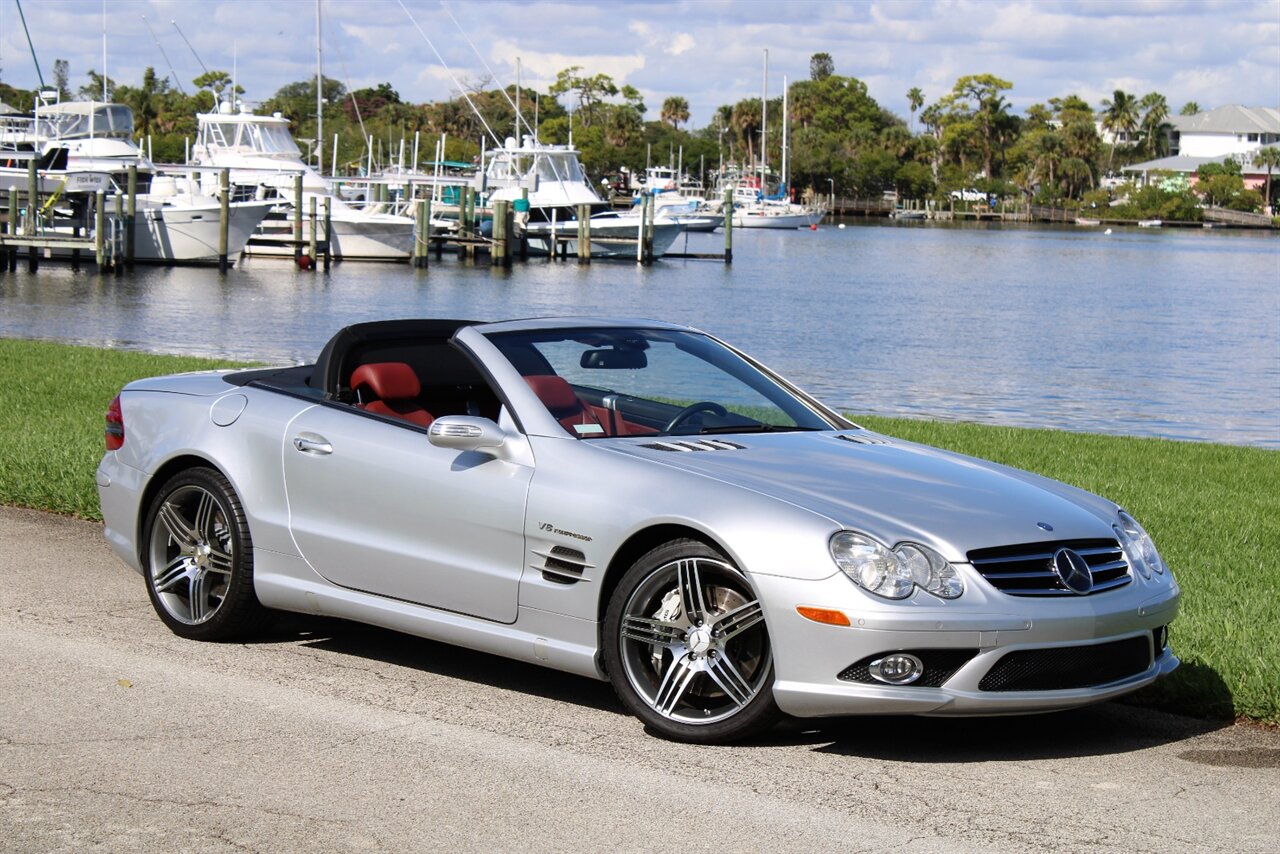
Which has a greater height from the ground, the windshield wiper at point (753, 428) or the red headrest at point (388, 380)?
the red headrest at point (388, 380)

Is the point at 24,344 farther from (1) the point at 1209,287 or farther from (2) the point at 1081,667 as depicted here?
(1) the point at 1209,287

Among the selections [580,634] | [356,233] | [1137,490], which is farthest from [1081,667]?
[356,233]

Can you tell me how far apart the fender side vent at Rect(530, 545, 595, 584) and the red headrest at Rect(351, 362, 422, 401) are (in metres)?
1.35

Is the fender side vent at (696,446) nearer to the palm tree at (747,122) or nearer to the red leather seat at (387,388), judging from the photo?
the red leather seat at (387,388)

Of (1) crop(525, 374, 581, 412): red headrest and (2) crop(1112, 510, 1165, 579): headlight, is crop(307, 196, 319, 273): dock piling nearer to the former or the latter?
(1) crop(525, 374, 581, 412): red headrest

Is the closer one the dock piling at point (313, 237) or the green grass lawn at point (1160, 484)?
the green grass lawn at point (1160, 484)

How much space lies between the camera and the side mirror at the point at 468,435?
19.8ft

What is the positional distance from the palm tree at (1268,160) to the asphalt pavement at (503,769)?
16586 cm

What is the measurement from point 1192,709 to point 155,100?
160460 mm

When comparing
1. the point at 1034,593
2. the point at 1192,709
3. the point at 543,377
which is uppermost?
the point at 543,377

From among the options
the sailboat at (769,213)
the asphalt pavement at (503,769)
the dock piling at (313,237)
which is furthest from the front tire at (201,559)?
the sailboat at (769,213)

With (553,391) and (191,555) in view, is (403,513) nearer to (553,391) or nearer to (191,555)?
(553,391)

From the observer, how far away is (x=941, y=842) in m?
4.68

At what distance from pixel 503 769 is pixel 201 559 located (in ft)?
7.46
